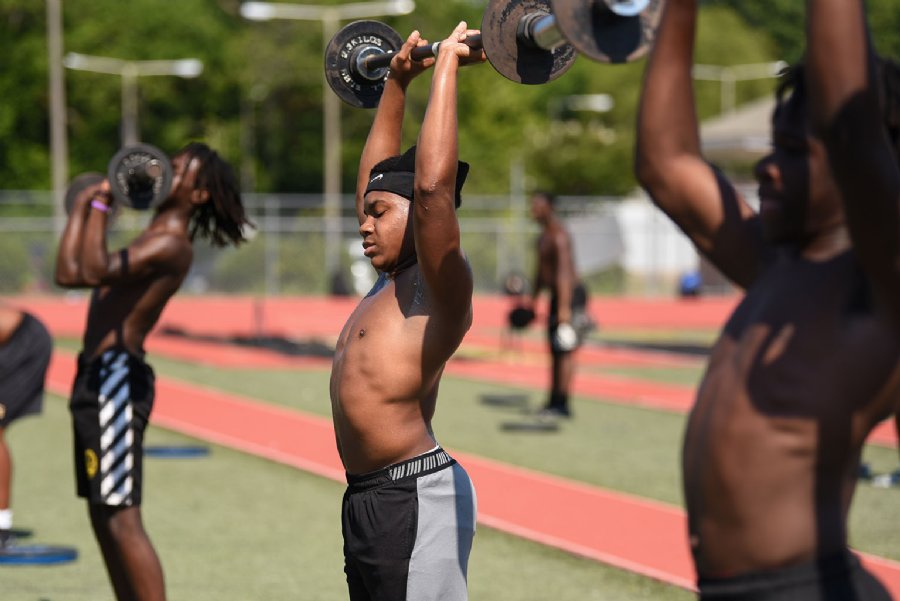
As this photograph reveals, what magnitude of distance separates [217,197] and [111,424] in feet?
3.40

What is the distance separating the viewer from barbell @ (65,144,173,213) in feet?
19.5

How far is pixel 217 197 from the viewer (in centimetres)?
604

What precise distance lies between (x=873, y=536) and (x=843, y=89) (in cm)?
627

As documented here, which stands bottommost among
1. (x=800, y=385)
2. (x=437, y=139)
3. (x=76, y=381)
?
Answer: (x=76, y=381)

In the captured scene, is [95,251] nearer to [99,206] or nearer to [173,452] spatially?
[99,206]

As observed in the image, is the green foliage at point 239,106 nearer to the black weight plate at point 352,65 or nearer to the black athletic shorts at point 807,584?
the black weight plate at point 352,65

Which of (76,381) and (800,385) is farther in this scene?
(76,381)

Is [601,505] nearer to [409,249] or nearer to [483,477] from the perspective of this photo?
[483,477]

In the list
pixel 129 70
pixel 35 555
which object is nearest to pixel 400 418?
pixel 35 555

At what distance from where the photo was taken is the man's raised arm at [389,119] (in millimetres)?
4410

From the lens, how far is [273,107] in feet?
180

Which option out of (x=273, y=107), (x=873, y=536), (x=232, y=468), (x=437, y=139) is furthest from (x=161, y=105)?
(x=437, y=139)

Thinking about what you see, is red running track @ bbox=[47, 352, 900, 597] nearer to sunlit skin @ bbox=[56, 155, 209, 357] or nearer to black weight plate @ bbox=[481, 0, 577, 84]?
sunlit skin @ bbox=[56, 155, 209, 357]

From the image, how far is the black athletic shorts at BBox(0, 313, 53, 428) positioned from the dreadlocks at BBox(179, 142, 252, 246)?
2205 mm
